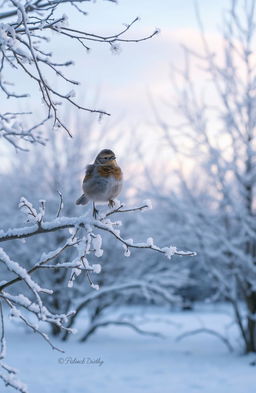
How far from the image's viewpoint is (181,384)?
7.82 m

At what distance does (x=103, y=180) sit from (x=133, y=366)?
6737 mm

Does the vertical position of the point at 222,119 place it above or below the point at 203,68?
below

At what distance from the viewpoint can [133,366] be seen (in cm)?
938

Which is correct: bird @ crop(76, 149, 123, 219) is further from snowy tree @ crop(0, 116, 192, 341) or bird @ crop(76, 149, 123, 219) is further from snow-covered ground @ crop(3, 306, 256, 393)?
snowy tree @ crop(0, 116, 192, 341)

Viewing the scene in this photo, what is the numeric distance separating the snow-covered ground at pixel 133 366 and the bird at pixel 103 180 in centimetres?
367

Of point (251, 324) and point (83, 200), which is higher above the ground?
point (83, 200)

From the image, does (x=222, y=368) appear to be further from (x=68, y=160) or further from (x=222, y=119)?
(x=68, y=160)

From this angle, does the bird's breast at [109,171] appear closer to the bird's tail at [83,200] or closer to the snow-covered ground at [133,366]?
the bird's tail at [83,200]

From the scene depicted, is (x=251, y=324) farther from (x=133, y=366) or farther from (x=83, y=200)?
(x=83, y=200)

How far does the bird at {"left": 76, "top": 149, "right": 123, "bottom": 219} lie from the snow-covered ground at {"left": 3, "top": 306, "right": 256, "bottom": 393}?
12.0 feet

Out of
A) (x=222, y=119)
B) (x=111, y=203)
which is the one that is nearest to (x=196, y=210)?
(x=222, y=119)

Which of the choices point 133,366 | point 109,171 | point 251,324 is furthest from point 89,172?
point 251,324

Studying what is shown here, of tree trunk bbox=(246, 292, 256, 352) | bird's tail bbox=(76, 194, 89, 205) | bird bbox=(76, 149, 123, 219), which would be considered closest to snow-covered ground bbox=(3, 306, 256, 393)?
tree trunk bbox=(246, 292, 256, 352)

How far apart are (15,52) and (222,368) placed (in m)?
7.27
